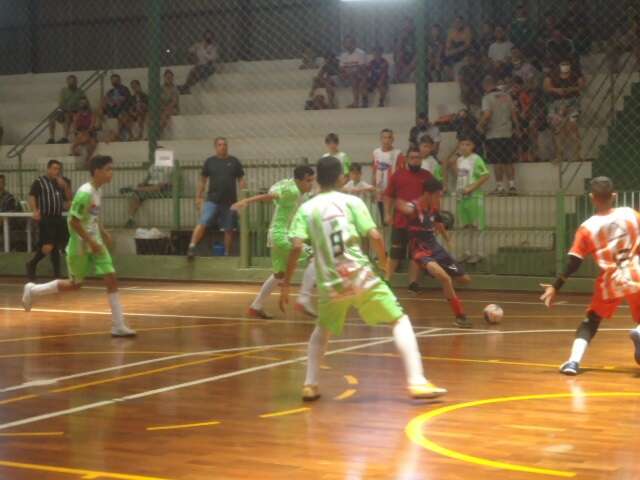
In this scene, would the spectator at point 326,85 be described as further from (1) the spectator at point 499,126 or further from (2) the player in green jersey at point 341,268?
(2) the player in green jersey at point 341,268

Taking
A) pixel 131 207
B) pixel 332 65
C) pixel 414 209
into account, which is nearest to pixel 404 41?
pixel 332 65

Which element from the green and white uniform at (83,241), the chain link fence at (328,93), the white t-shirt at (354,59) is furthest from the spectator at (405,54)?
the green and white uniform at (83,241)

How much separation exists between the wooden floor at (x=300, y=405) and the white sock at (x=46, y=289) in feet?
1.40

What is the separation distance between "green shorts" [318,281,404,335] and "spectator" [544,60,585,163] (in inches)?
462

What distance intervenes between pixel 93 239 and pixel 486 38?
11.7m

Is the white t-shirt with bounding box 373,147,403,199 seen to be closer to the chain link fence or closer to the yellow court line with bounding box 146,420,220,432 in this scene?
the chain link fence

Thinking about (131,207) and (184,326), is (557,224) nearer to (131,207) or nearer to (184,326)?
(184,326)

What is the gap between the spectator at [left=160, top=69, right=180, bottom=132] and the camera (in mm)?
25328

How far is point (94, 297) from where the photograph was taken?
1789cm

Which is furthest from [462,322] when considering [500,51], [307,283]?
[500,51]

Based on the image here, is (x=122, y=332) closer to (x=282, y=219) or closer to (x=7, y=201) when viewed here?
(x=282, y=219)

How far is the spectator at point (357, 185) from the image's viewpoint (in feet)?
62.5

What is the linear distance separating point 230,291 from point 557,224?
5.22m

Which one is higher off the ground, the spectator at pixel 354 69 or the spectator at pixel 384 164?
the spectator at pixel 354 69
